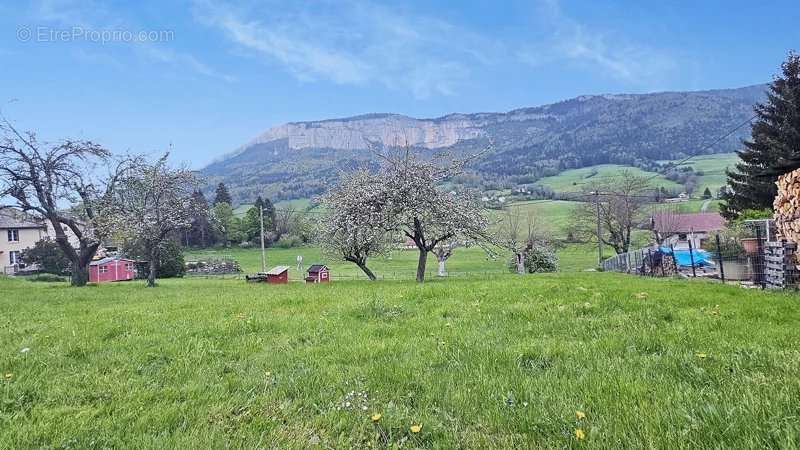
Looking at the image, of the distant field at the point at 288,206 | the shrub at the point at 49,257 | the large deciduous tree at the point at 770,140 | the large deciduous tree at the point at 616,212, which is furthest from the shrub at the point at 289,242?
the large deciduous tree at the point at 770,140

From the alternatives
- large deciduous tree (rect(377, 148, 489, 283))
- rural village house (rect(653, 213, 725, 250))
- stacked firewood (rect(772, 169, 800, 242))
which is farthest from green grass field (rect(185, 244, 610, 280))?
stacked firewood (rect(772, 169, 800, 242))

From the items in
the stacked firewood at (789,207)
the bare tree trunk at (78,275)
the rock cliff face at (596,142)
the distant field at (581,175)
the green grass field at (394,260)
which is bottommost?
the green grass field at (394,260)

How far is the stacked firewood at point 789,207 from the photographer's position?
11.6m

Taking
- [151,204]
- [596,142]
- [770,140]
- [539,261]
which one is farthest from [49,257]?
[596,142]

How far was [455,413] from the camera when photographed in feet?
10.6

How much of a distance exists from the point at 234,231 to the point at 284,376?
8396 cm

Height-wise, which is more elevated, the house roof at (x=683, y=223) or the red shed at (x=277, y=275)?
the house roof at (x=683, y=223)

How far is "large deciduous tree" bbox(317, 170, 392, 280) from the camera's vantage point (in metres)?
21.7

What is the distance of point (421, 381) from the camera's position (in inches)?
153

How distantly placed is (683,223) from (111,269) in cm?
7244

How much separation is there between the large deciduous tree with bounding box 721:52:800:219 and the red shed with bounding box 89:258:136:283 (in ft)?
195

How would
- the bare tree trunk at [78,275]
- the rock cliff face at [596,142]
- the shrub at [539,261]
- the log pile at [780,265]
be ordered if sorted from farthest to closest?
1. the rock cliff face at [596,142]
2. the shrub at [539,261]
3. the bare tree trunk at [78,275]
4. the log pile at [780,265]

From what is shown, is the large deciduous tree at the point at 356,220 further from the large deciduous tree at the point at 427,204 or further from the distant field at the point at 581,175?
the distant field at the point at 581,175

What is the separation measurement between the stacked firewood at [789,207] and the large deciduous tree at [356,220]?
14.3 metres
